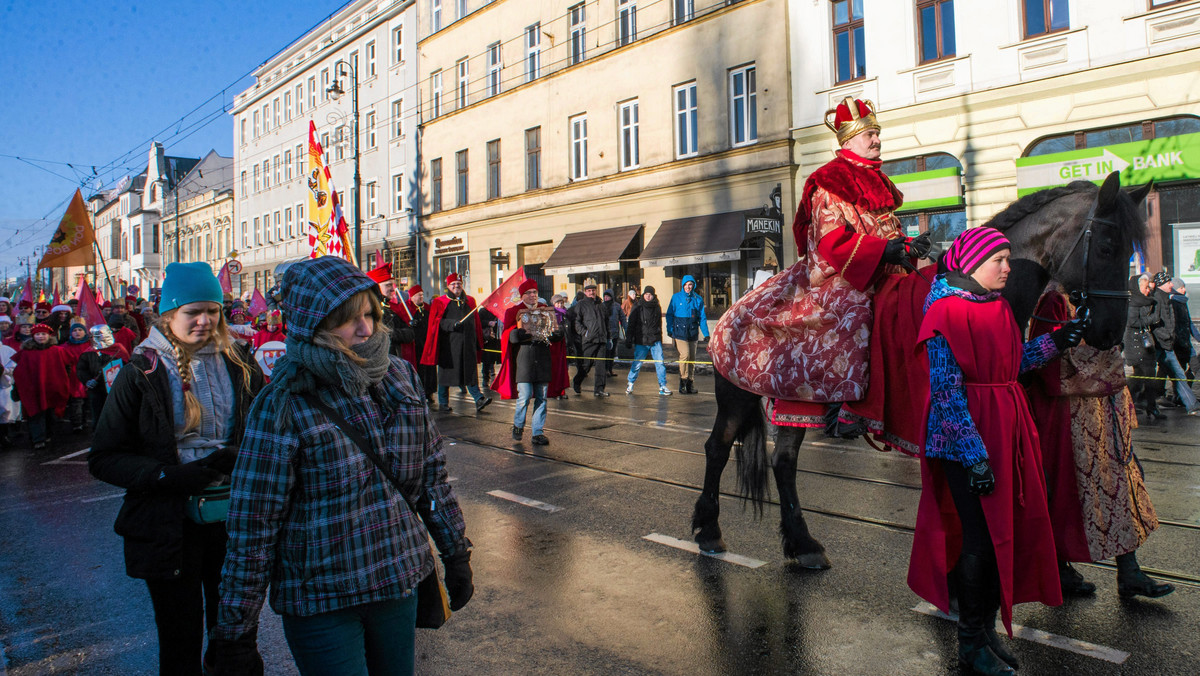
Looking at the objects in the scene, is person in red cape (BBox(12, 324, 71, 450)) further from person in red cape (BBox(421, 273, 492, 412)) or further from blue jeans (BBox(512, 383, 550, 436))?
blue jeans (BBox(512, 383, 550, 436))

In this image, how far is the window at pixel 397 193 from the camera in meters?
36.6

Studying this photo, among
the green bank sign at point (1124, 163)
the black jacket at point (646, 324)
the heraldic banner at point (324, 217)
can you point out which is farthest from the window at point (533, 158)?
the green bank sign at point (1124, 163)

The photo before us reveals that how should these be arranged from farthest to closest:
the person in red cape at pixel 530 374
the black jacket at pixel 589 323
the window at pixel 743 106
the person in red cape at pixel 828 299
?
the window at pixel 743 106, the black jacket at pixel 589 323, the person in red cape at pixel 530 374, the person in red cape at pixel 828 299

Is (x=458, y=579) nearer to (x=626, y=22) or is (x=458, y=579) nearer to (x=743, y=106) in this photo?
(x=743, y=106)

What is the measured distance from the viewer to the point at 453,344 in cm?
1250

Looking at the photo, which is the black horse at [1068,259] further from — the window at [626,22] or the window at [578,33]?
the window at [578,33]

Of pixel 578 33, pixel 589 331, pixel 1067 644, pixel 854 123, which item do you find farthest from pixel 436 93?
pixel 1067 644

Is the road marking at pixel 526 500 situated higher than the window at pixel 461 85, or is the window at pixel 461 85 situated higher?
the window at pixel 461 85

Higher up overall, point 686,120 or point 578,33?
point 578,33

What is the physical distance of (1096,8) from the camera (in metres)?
15.0

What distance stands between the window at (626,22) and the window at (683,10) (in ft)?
5.49

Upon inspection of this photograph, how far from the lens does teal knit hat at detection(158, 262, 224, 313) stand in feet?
10.2

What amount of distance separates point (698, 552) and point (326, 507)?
3.24m

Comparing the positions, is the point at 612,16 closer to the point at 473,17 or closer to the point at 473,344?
the point at 473,17
